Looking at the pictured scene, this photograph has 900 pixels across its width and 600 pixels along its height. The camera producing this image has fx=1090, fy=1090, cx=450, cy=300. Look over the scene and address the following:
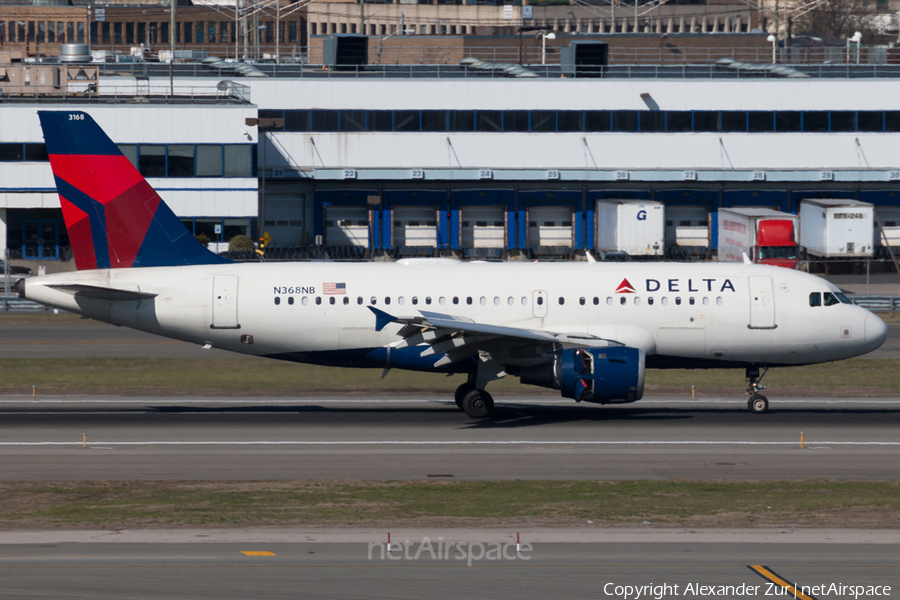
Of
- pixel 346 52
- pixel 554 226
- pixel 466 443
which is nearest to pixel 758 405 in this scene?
pixel 466 443

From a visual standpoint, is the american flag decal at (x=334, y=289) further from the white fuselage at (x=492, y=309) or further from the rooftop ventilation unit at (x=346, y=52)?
the rooftop ventilation unit at (x=346, y=52)

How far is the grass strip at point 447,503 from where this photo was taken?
2244cm

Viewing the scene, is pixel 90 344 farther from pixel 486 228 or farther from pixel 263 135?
pixel 486 228

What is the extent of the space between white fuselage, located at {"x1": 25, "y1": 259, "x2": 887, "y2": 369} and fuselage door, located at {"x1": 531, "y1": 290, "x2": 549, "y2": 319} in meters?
0.03

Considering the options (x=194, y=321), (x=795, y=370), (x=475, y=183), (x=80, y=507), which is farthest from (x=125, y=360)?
(x=475, y=183)

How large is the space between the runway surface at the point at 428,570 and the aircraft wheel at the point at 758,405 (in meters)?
15.3

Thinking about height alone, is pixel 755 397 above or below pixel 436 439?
above

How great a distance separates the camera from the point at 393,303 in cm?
3453

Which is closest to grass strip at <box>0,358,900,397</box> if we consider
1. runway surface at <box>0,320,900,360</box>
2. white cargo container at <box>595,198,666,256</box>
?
runway surface at <box>0,320,900,360</box>

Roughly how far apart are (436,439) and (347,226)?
203ft

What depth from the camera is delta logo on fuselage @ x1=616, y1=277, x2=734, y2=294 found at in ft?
114

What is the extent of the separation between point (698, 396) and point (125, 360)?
926 inches

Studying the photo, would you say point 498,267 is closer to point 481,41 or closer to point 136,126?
point 136,126

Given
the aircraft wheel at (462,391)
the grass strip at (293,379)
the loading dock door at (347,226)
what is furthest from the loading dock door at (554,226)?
the aircraft wheel at (462,391)
